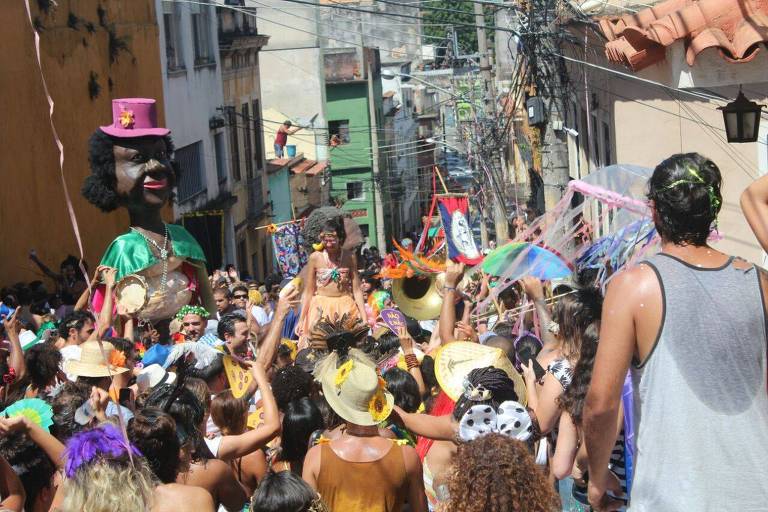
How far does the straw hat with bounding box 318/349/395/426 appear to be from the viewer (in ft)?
15.6

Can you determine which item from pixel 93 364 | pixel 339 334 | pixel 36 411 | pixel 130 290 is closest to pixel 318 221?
pixel 130 290

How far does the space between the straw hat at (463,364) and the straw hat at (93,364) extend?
63.4 inches

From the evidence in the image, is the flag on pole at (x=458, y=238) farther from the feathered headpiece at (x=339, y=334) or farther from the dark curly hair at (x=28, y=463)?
the dark curly hair at (x=28, y=463)

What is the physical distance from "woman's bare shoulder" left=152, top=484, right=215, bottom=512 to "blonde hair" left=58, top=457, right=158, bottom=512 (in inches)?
2.5

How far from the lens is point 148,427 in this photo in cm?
439

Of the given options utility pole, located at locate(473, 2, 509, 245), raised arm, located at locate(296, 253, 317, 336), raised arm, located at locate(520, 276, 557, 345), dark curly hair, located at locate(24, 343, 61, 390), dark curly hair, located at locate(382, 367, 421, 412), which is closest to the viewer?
dark curly hair, located at locate(382, 367, 421, 412)

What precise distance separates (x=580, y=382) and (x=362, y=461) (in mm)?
907

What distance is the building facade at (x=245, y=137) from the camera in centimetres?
3108

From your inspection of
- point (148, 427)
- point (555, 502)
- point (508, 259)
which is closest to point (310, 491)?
point (148, 427)

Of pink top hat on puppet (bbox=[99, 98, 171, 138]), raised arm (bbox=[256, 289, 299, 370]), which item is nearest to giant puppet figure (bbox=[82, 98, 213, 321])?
pink top hat on puppet (bbox=[99, 98, 171, 138])

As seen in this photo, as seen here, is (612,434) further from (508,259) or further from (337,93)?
(337,93)

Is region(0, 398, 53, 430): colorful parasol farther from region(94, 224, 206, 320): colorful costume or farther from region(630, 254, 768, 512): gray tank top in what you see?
region(630, 254, 768, 512): gray tank top

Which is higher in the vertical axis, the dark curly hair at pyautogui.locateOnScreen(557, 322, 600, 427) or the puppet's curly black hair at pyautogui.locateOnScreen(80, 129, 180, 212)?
the puppet's curly black hair at pyautogui.locateOnScreen(80, 129, 180, 212)

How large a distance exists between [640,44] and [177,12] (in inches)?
665
